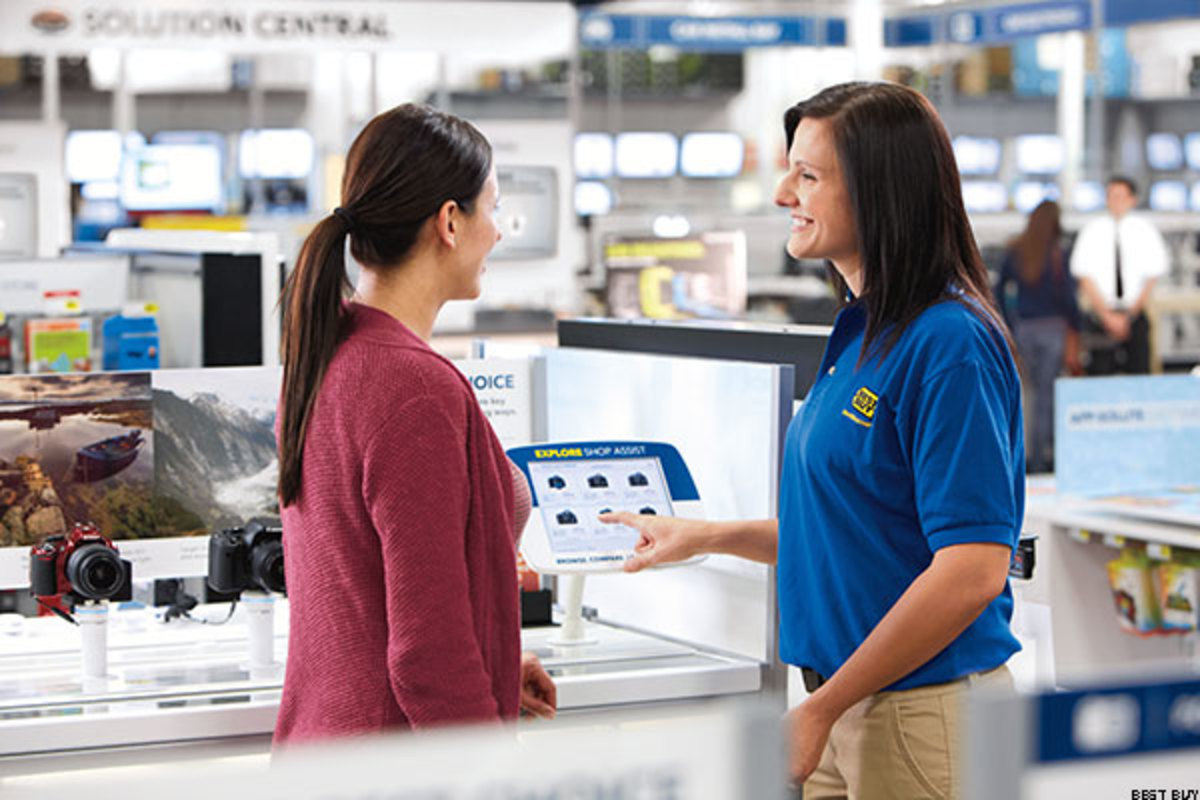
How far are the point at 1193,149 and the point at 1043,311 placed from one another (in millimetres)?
8121

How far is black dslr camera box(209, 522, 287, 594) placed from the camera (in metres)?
2.74

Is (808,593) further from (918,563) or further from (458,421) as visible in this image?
(458,421)

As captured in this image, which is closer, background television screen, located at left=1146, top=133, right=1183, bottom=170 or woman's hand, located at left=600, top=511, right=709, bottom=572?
woman's hand, located at left=600, top=511, right=709, bottom=572

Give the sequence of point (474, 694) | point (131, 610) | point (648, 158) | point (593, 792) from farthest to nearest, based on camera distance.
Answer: point (648, 158), point (131, 610), point (474, 694), point (593, 792)

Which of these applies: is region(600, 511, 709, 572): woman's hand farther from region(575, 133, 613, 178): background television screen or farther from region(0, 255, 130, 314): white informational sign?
region(575, 133, 613, 178): background television screen

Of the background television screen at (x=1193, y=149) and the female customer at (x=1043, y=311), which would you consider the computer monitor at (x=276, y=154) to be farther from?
the background television screen at (x=1193, y=149)

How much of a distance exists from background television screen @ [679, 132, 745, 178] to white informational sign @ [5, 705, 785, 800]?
1710 cm

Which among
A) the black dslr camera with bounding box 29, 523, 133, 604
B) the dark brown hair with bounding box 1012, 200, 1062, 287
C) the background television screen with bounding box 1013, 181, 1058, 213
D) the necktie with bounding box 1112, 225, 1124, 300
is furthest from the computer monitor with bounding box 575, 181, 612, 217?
the black dslr camera with bounding box 29, 523, 133, 604

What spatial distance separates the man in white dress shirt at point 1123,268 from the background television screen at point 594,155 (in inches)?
280

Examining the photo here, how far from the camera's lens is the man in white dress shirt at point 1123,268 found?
10.9 meters

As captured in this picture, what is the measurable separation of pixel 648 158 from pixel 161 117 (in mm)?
4864

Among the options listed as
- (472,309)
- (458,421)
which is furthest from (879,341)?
(472,309)

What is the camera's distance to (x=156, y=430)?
2990 millimetres

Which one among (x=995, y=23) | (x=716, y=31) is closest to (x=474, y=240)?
(x=995, y=23)
